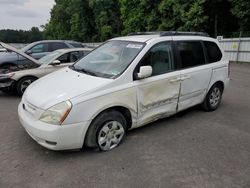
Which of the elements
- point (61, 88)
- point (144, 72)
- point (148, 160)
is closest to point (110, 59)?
point (144, 72)

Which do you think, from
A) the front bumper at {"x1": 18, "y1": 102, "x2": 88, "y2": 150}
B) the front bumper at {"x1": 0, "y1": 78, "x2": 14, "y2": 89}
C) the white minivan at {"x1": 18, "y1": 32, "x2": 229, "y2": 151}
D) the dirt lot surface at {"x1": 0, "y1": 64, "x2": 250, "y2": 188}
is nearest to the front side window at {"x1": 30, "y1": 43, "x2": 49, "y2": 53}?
the front bumper at {"x1": 0, "y1": 78, "x2": 14, "y2": 89}

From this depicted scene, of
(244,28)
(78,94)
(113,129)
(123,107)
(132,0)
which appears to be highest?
(132,0)

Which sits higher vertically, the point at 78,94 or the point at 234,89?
the point at 78,94

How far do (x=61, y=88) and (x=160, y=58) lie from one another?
1760 millimetres

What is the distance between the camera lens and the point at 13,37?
153 ft

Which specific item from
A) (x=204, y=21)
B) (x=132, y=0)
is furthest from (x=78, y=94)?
(x=132, y=0)

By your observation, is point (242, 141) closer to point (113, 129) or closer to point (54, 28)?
point (113, 129)

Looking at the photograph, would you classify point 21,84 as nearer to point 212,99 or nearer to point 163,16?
point 212,99

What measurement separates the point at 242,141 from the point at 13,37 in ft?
164

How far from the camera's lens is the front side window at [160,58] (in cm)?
402

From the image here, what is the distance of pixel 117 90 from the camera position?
3574 mm

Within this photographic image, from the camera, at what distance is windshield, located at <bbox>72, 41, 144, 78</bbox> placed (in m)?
3.85

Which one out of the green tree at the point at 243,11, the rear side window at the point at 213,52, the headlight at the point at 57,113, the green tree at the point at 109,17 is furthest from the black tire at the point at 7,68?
the green tree at the point at 109,17

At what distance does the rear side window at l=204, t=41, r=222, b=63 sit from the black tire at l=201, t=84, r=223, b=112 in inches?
23.1
